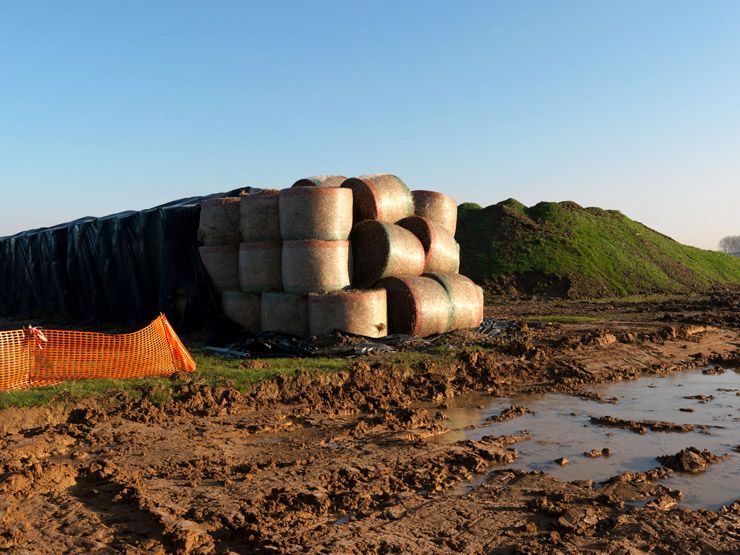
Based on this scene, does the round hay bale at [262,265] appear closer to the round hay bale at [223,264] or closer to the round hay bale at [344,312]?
the round hay bale at [223,264]

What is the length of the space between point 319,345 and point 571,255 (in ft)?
78.3

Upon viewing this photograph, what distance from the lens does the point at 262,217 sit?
11570 mm

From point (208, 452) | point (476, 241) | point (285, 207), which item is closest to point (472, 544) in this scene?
point (208, 452)

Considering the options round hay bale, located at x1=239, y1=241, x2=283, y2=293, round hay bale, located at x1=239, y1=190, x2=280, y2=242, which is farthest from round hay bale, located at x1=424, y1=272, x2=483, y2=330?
round hay bale, located at x1=239, y1=190, x2=280, y2=242

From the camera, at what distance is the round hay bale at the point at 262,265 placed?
37.7ft

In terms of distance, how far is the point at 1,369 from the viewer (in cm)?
771

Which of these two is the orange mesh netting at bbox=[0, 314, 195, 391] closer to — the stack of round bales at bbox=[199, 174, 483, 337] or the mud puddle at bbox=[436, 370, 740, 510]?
the stack of round bales at bbox=[199, 174, 483, 337]

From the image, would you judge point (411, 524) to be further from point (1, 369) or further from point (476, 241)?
point (476, 241)

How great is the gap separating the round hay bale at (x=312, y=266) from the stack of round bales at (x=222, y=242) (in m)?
1.33

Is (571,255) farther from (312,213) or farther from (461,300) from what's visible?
(312,213)

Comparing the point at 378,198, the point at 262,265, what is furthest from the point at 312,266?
the point at 378,198

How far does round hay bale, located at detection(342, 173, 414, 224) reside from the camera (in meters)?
12.2

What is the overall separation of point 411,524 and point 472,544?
1.56 feet

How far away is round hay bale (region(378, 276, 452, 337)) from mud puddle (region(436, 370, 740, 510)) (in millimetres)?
2718
